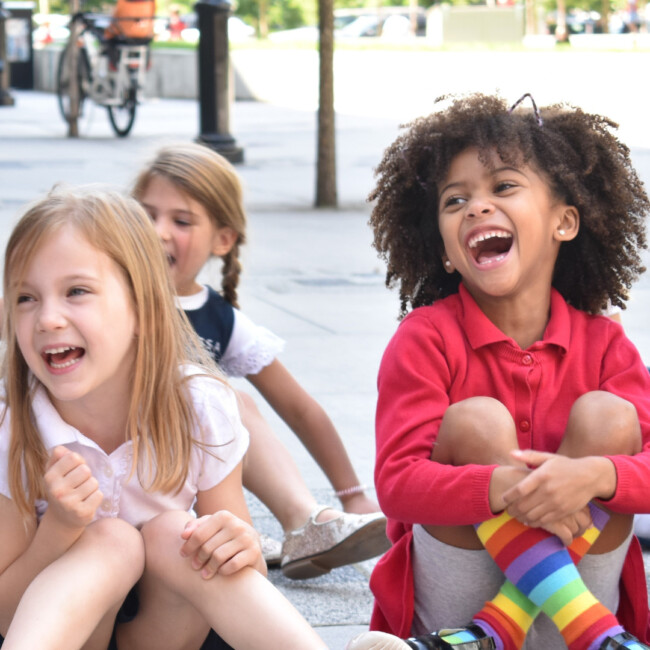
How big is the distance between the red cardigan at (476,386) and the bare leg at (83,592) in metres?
0.48

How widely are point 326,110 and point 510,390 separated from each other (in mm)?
6578

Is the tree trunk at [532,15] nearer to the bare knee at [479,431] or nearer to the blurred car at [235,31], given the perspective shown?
the blurred car at [235,31]

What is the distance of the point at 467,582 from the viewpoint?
2.24 meters

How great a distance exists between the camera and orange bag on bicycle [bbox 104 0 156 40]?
1365 cm

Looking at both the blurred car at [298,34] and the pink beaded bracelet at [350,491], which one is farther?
the blurred car at [298,34]

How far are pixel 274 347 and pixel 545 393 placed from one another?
3.58ft

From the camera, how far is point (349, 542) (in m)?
2.90

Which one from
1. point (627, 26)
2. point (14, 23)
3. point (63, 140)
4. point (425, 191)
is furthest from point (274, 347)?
point (627, 26)

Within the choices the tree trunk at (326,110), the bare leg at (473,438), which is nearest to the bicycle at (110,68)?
the tree trunk at (326,110)

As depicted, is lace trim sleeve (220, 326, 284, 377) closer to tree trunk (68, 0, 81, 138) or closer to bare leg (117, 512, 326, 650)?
bare leg (117, 512, 326, 650)

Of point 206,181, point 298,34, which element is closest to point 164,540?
point 206,181

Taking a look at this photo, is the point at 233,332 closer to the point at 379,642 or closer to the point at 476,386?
the point at 476,386

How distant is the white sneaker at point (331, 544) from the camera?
9.52ft

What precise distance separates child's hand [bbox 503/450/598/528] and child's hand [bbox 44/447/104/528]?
0.71 meters
